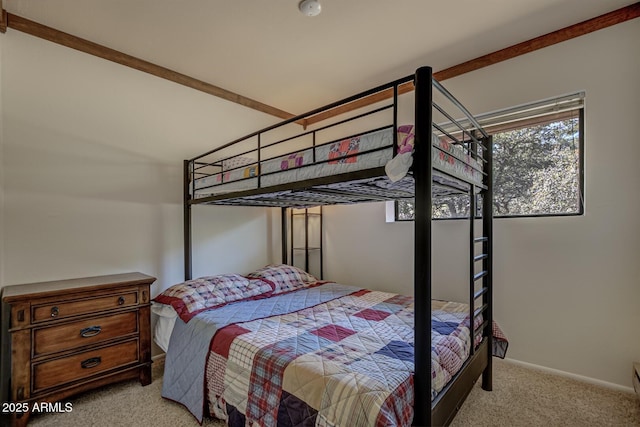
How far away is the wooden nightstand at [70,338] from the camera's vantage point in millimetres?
1693

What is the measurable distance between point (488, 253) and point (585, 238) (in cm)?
70

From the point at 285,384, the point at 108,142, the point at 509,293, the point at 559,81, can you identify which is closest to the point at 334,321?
the point at 285,384

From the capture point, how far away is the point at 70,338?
1868 mm

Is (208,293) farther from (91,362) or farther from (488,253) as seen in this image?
(488,253)

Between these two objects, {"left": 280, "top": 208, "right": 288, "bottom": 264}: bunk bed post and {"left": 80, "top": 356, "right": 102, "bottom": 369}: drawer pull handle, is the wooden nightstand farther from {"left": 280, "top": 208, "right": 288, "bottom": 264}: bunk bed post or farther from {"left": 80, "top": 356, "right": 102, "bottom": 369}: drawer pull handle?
{"left": 280, "top": 208, "right": 288, "bottom": 264}: bunk bed post

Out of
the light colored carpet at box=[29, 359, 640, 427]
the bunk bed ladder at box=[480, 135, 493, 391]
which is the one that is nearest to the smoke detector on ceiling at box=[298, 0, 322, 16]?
the bunk bed ladder at box=[480, 135, 493, 391]

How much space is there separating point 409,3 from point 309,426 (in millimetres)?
2388

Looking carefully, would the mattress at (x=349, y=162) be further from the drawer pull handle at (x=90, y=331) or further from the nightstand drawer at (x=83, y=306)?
the drawer pull handle at (x=90, y=331)

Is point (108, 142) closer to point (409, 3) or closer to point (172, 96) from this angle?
point (172, 96)

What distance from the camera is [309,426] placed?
3.97 feet

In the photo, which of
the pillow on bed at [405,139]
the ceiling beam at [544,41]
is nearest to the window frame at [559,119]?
the ceiling beam at [544,41]

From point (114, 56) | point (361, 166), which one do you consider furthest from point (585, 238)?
point (114, 56)

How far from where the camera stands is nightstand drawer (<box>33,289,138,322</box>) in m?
1.78

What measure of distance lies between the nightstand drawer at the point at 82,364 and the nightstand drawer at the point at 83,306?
263 mm
